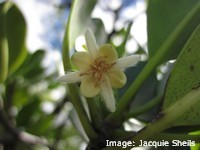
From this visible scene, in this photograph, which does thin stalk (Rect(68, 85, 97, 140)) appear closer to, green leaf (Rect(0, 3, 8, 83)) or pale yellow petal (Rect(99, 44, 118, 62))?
pale yellow petal (Rect(99, 44, 118, 62))

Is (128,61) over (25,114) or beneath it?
over

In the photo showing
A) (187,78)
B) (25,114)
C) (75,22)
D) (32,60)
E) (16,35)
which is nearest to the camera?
(187,78)

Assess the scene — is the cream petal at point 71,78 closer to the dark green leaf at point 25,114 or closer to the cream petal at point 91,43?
the cream petal at point 91,43

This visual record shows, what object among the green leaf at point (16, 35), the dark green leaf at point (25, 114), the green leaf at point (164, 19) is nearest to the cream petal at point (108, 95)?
the green leaf at point (164, 19)

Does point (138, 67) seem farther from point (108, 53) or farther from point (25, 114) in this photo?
point (25, 114)

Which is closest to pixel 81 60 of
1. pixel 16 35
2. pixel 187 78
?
pixel 187 78

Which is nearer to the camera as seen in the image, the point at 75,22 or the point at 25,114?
the point at 75,22

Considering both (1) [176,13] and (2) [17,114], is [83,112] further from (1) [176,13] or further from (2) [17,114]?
(2) [17,114]
